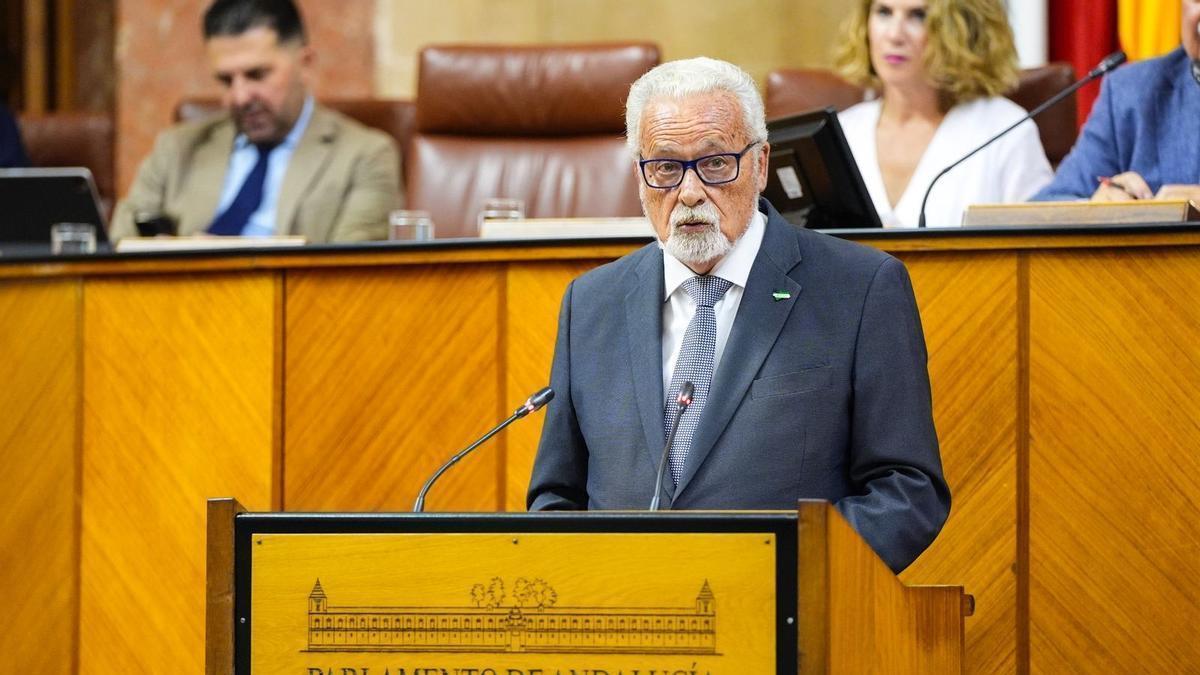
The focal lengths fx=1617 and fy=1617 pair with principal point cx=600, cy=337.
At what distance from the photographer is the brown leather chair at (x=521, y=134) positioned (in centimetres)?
429

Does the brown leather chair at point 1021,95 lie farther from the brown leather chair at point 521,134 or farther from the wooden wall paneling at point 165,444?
the wooden wall paneling at point 165,444

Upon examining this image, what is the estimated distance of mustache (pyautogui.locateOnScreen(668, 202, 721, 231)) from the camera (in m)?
2.16

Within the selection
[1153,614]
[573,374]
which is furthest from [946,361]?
[573,374]

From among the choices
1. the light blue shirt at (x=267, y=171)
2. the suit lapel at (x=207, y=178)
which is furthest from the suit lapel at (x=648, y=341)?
the suit lapel at (x=207, y=178)

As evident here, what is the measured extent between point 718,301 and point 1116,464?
2.39 ft

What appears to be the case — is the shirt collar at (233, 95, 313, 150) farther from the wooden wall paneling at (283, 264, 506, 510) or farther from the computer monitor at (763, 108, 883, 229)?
the computer monitor at (763, 108, 883, 229)

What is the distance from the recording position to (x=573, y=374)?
229 centimetres

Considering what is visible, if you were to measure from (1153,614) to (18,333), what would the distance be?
198 centimetres

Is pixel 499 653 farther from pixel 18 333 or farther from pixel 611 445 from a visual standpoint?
pixel 18 333

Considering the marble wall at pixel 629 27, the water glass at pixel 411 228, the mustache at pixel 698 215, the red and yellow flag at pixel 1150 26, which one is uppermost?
the marble wall at pixel 629 27

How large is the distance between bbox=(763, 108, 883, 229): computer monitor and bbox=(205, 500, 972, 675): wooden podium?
1184mm

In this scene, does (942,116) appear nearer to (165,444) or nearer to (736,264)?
(736,264)

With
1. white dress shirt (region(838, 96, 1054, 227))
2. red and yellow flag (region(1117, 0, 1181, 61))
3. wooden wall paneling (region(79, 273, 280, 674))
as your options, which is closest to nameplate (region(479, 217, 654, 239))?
wooden wall paneling (region(79, 273, 280, 674))

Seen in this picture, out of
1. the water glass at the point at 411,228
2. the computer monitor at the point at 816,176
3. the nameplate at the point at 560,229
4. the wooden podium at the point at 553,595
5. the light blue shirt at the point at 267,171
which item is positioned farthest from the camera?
the light blue shirt at the point at 267,171
